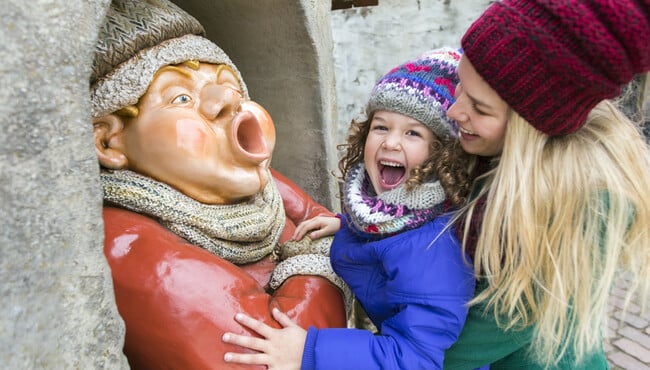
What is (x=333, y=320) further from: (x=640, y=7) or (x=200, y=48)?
(x=640, y=7)

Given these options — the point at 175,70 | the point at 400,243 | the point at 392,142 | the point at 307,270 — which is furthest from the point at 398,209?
the point at 175,70

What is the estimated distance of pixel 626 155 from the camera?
1095 millimetres

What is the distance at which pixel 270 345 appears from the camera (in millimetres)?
1090

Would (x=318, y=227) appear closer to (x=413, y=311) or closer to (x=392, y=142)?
(x=392, y=142)

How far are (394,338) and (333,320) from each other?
23 cm

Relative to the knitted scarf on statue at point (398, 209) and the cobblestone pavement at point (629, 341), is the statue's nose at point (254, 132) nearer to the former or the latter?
the knitted scarf on statue at point (398, 209)

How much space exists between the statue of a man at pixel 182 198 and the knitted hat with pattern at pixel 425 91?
1.19ft

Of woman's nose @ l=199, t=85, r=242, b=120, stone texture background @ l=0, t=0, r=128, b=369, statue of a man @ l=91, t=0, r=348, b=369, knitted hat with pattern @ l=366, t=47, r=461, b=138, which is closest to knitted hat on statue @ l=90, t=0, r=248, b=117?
statue of a man @ l=91, t=0, r=348, b=369

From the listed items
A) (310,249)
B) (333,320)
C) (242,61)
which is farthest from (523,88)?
(242,61)

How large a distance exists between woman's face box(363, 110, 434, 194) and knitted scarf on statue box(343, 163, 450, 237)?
78 millimetres

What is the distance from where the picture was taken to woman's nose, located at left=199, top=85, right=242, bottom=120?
4.24 ft

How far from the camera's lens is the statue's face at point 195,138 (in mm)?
1249

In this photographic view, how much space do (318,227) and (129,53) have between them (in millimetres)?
820

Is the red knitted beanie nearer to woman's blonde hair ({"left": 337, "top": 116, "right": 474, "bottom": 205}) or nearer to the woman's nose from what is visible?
woman's blonde hair ({"left": 337, "top": 116, "right": 474, "bottom": 205})
